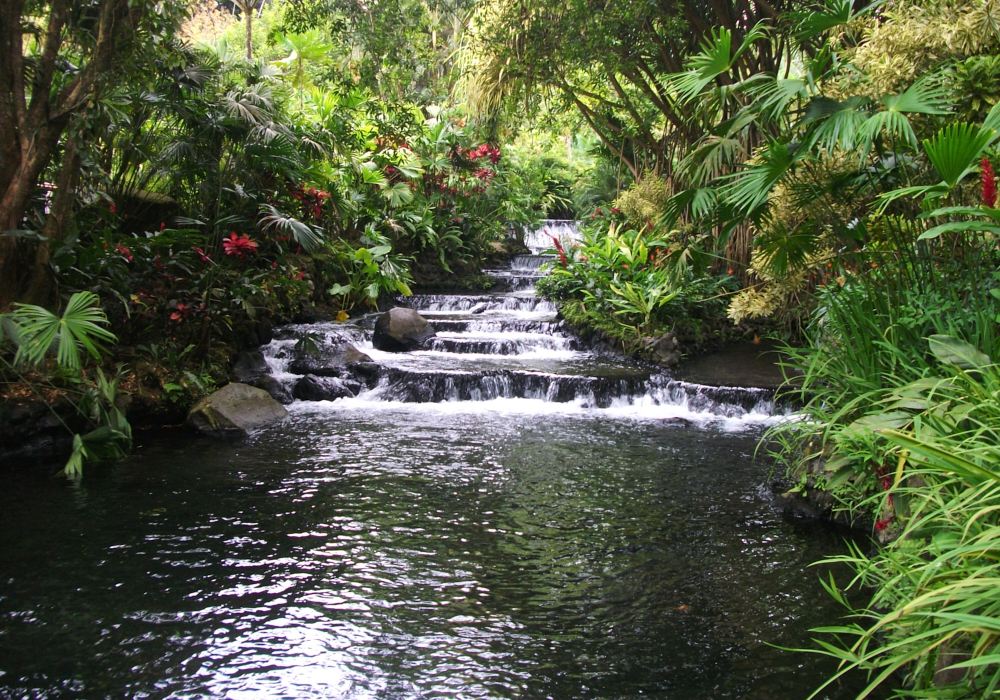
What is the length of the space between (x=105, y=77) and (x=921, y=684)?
6870mm

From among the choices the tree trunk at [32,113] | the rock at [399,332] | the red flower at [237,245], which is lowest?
the rock at [399,332]

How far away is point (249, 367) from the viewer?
8.76 meters

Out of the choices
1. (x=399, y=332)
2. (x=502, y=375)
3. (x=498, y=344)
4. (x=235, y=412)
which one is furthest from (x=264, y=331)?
(x=502, y=375)

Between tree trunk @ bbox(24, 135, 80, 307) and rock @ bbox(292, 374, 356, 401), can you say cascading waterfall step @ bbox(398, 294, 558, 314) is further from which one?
tree trunk @ bbox(24, 135, 80, 307)

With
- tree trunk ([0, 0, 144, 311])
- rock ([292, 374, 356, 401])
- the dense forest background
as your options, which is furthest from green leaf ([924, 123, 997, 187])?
rock ([292, 374, 356, 401])

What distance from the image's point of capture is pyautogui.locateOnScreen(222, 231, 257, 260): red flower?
7.73 metres

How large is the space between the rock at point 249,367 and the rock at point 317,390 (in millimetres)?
468

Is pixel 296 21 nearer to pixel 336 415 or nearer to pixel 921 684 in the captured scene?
pixel 336 415

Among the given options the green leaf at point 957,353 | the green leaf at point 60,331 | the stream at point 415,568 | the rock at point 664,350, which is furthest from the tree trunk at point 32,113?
the rock at point 664,350

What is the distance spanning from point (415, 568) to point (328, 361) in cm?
530

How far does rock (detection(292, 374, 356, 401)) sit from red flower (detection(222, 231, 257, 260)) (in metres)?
1.61

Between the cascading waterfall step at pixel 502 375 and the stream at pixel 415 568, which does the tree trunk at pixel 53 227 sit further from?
the cascading waterfall step at pixel 502 375

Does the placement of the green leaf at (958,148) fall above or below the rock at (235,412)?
above

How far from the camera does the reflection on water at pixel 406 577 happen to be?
124 inches
